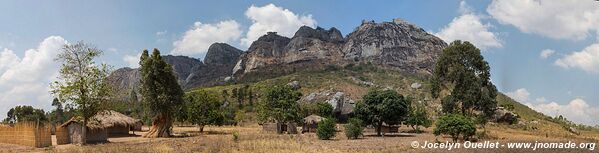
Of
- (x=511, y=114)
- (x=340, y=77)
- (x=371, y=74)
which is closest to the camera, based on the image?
(x=511, y=114)

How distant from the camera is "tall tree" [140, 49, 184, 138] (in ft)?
138

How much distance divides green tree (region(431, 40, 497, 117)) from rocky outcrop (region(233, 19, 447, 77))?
420ft

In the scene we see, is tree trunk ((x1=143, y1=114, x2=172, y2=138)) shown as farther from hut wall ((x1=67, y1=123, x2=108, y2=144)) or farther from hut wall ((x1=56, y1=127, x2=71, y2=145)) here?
hut wall ((x1=56, y1=127, x2=71, y2=145))

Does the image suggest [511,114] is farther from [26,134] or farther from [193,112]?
[26,134]

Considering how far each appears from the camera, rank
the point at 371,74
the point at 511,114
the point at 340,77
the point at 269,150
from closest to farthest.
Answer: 1. the point at 269,150
2. the point at 511,114
3. the point at 340,77
4. the point at 371,74

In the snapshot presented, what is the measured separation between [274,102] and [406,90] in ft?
191

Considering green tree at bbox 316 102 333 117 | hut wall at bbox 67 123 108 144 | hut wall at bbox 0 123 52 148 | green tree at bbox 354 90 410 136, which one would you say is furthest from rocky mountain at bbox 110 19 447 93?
hut wall at bbox 0 123 52 148

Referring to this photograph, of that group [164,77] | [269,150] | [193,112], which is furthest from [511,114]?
[269,150]

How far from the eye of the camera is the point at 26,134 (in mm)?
32250

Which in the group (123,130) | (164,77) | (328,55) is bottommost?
(123,130)

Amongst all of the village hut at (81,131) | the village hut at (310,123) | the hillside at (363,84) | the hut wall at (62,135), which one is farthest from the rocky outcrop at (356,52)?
the hut wall at (62,135)

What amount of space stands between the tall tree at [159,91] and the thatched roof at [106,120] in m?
3.20

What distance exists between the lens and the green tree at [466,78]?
138ft

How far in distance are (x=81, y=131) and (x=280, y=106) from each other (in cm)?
2391
